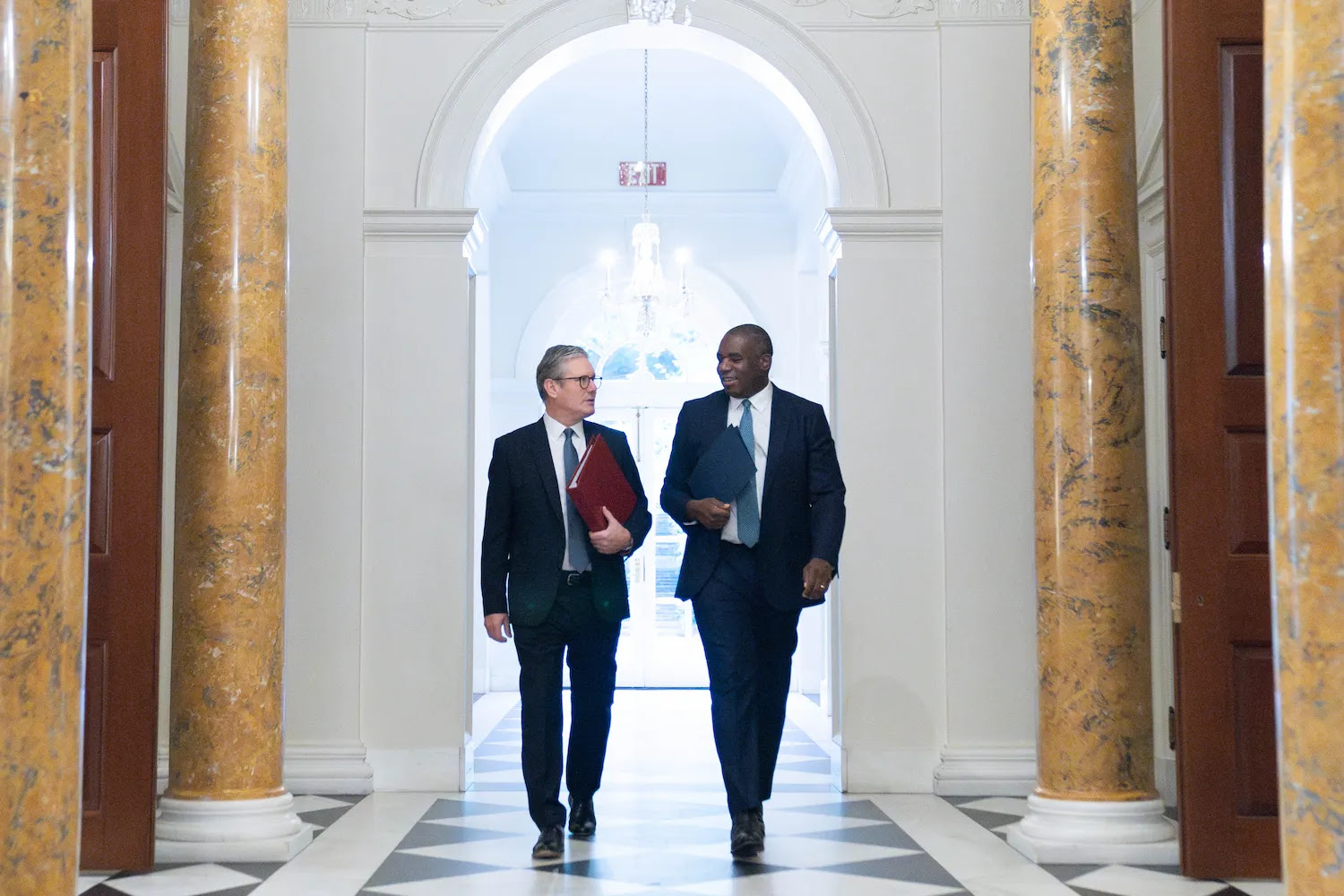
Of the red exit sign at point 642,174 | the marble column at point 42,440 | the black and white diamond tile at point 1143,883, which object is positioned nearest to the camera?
the marble column at point 42,440

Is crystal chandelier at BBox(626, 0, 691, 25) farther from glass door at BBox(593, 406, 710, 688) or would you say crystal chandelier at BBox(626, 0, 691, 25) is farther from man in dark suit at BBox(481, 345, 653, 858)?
glass door at BBox(593, 406, 710, 688)

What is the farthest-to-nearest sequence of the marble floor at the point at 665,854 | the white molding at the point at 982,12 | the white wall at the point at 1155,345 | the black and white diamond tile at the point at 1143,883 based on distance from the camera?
the white molding at the point at 982,12 → the white wall at the point at 1155,345 → the marble floor at the point at 665,854 → the black and white diamond tile at the point at 1143,883

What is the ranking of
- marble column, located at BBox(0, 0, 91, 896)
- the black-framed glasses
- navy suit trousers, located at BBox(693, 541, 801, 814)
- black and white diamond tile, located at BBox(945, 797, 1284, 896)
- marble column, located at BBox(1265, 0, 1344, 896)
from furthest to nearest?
1. the black-framed glasses
2. navy suit trousers, located at BBox(693, 541, 801, 814)
3. black and white diamond tile, located at BBox(945, 797, 1284, 896)
4. marble column, located at BBox(0, 0, 91, 896)
5. marble column, located at BBox(1265, 0, 1344, 896)

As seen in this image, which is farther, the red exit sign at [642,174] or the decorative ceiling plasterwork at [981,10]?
the red exit sign at [642,174]

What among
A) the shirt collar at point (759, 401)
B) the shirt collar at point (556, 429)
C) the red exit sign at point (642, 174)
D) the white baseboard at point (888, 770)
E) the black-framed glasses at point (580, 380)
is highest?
the red exit sign at point (642, 174)

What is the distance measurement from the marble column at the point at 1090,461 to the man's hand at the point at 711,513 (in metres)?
1.21

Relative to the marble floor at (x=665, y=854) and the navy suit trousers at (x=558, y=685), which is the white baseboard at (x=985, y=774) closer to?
the marble floor at (x=665, y=854)

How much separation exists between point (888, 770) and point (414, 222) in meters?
3.52

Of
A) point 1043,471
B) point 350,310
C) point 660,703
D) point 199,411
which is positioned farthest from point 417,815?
point 660,703

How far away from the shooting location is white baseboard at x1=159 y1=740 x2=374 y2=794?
693cm

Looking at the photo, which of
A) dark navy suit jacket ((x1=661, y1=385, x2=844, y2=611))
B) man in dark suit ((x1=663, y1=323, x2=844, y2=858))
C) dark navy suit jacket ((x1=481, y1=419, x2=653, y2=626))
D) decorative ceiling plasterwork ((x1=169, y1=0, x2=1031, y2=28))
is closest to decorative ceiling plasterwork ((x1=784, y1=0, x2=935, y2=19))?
decorative ceiling plasterwork ((x1=169, y1=0, x2=1031, y2=28))

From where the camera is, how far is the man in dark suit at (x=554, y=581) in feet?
17.2

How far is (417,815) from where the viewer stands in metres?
6.26

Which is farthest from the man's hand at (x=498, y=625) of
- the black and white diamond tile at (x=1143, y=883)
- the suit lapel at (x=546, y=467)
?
the black and white diamond tile at (x=1143, y=883)
